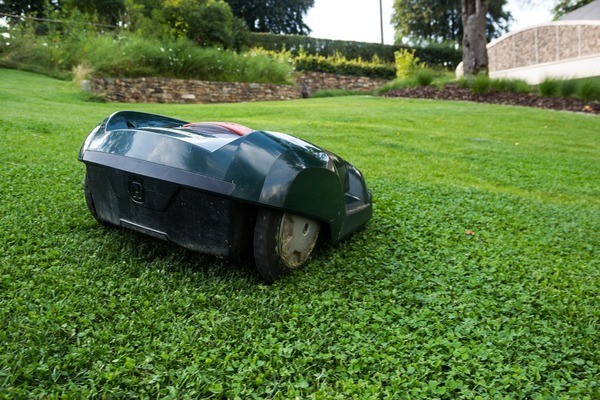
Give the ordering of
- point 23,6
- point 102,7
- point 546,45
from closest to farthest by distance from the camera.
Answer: point 546,45 → point 102,7 → point 23,6

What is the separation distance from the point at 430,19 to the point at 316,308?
5170cm

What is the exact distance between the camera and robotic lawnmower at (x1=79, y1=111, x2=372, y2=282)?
2.07 meters

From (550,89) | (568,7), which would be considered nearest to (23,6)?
(550,89)

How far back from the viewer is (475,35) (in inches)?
651

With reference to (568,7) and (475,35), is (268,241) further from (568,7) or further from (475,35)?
(568,7)

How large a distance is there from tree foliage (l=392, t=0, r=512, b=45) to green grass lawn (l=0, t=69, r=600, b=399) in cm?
4806

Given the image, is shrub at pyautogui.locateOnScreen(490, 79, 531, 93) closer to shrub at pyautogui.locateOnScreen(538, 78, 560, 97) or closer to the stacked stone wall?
shrub at pyautogui.locateOnScreen(538, 78, 560, 97)

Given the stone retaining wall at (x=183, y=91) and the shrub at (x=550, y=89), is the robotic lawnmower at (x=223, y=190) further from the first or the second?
the shrub at (x=550, y=89)

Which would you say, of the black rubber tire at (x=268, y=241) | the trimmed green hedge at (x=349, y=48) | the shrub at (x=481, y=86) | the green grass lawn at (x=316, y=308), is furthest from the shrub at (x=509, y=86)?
the black rubber tire at (x=268, y=241)

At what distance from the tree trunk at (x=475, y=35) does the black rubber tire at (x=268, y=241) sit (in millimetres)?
16413

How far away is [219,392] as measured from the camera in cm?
163

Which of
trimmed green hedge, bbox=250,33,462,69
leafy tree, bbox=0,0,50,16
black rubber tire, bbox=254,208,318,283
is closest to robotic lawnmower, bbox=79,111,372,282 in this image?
black rubber tire, bbox=254,208,318,283

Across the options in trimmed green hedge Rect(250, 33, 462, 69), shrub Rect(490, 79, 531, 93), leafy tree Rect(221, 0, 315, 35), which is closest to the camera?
shrub Rect(490, 79, 531, 93)

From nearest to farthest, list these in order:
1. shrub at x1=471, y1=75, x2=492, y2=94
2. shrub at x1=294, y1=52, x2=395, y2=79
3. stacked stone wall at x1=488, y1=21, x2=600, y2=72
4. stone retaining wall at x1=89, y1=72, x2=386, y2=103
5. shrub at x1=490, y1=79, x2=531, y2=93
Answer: stone retaining wall at x1=89, y1=72, x2=386, y2=103
shrub at x1=490, y1=79, x2=531, y2=93
shrub at x1=471, y1=75, x2=492, y2=94
stacked stone wall at x1=488, y1=21, x2=600, y2=72
shrub at x1=294, y1=52, x2=395, y2=79
